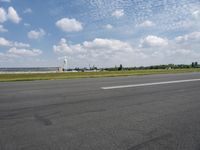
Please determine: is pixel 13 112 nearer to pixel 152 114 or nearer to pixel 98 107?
pixel 98 107

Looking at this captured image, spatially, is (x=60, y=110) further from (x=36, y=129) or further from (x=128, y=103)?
(x=128, y=103)

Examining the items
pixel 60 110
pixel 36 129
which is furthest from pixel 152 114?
pixel 36 129

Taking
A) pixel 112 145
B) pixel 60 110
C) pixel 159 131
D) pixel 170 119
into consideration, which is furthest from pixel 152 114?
pixel 60 110

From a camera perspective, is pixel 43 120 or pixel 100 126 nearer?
pixel 100 126

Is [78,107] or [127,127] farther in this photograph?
[78,107]

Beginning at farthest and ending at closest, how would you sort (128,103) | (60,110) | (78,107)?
(128,103)
(78,107)
(60,110)

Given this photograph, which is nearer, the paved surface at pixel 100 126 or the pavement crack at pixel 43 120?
the paved surface at pixel 100 126

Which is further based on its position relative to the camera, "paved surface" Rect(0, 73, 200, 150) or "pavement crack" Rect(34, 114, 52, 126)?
"pavement crack" Rect(34, 114, 52, 126)

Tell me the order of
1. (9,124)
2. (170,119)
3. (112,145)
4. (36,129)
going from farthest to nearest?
1. (170,119)
2. (9,124)
3. (36,129)
4. (112,145)

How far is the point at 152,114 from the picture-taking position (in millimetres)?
4723

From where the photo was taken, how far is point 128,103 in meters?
5.96

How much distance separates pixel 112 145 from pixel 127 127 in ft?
2.81

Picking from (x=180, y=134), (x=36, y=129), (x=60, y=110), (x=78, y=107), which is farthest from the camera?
(x=78, y=107)

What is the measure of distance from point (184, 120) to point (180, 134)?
884mm
